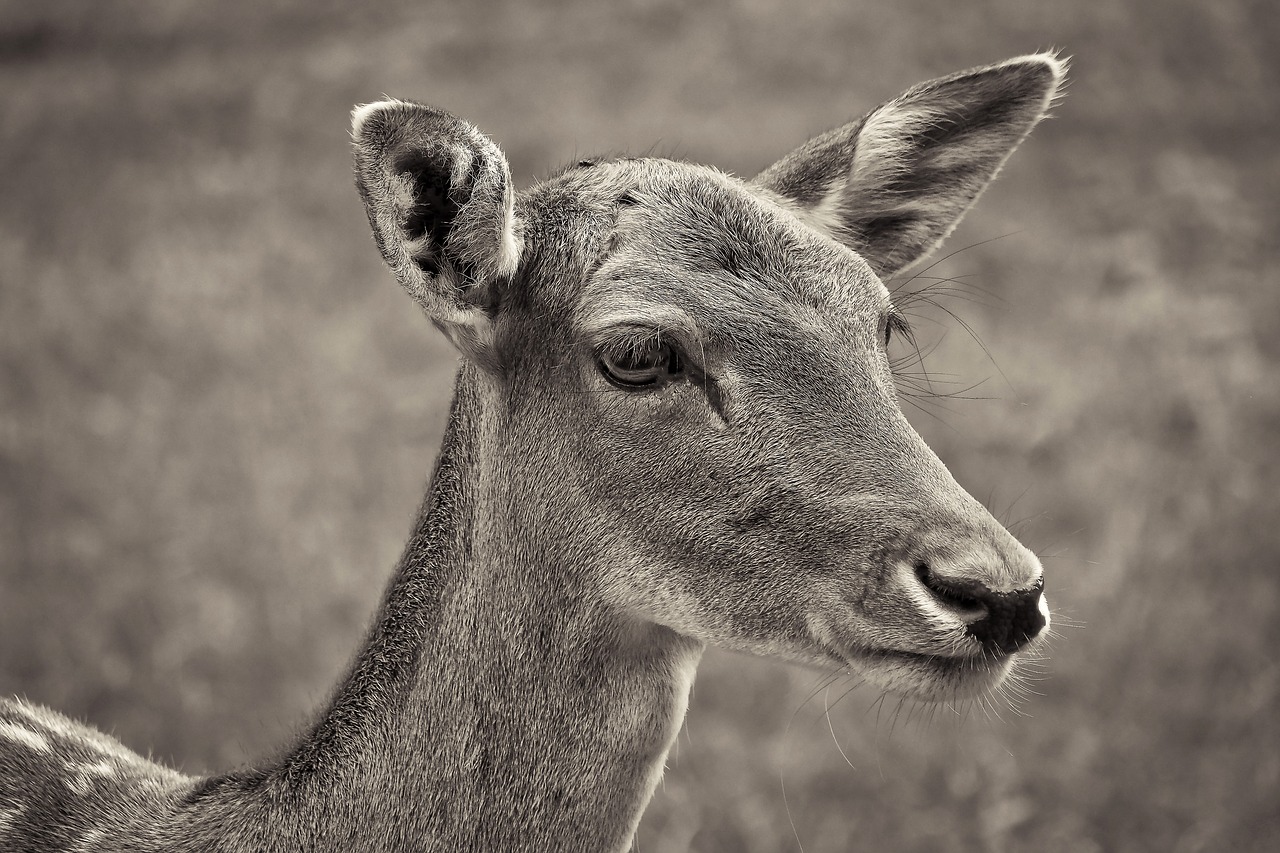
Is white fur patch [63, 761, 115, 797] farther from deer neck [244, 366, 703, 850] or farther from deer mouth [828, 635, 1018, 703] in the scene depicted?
deer mouth [828, 635, 1018, 703]

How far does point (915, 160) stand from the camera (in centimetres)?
408

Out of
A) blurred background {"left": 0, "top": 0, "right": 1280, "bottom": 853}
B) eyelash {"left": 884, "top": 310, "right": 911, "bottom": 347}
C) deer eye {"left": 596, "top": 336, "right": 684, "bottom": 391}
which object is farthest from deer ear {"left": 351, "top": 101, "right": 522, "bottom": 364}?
blurred background {"left": 0, "top": 0, "right": 1280, "bottom": 853}

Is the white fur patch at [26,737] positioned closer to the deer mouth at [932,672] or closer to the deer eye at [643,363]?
the deer eye at [643,363]

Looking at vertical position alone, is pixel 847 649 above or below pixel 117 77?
above

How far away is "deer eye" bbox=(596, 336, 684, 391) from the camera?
3125 millimetres

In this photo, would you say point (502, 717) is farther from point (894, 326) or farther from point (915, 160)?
point (915, 160)

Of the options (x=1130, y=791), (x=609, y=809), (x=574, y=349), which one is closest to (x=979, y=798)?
(x=1130, y=791)

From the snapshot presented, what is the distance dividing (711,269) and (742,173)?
7133mm

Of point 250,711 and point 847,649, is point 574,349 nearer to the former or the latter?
point 847,649

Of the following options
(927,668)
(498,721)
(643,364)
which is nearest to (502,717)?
(498,721)

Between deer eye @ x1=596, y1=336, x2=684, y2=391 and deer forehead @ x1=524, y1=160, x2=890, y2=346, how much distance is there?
6cm

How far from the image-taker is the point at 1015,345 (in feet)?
29.1

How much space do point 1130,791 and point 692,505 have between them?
3686 mm

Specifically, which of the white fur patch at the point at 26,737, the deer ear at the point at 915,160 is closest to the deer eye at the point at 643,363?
the deer ear at the point at 915,160
